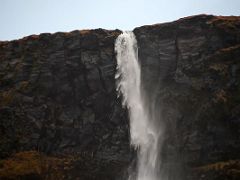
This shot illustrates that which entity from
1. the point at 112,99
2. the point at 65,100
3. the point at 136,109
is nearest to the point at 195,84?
the point at 136,109

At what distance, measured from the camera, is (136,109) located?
349 ft

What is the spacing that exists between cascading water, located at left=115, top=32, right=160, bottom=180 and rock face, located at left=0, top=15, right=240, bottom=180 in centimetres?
193

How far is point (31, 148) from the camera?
101750 mm

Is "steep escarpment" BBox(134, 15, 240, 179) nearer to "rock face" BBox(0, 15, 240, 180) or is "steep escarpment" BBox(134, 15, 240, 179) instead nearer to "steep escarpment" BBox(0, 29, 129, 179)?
"rock face" BBox(0, 15, 240, 180)

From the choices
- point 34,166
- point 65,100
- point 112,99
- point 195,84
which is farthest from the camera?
point 65,100

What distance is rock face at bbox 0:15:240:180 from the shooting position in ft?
312

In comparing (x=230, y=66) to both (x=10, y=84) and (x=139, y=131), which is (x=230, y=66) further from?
(x=10, y=84)

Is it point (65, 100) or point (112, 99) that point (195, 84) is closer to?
point (112, 99)

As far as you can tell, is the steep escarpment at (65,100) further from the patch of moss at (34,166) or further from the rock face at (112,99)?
the patch of moss at (34,166)

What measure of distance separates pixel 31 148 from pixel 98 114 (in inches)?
715

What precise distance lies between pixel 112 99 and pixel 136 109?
22.1ft

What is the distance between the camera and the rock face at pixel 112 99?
95.0 meters

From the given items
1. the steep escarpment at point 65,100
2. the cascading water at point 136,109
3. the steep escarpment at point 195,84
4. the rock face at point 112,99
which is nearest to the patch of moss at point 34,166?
the rock face at point 112,99

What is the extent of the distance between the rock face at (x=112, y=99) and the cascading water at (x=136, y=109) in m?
1.93
